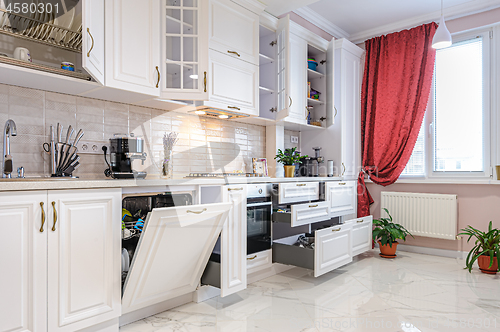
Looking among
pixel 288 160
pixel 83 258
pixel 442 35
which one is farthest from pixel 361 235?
pixel 83 258

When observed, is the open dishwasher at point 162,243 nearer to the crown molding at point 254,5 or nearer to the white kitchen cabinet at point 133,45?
the white kitchen cabinet at point 133,45

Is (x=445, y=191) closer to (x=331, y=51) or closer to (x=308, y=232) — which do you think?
(x=308, y=232)

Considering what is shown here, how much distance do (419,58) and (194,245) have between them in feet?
11.2

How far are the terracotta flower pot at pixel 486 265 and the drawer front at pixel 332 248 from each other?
4.18 ft

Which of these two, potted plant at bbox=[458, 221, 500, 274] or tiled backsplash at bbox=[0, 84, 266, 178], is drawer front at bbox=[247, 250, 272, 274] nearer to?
tiled backsplash at bbox=[0, 84, 266, 178]

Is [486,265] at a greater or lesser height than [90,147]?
lesser

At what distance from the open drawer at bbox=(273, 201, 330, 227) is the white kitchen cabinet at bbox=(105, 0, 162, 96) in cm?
137

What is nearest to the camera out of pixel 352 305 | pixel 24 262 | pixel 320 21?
pixel 24 262

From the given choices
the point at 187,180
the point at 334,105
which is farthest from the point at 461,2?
the point at 187,180

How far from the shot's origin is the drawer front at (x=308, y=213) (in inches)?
107

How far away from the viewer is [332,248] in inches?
111

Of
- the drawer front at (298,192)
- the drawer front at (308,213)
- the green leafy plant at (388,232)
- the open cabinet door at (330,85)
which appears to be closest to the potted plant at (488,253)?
the green leafy plant at (388,232)

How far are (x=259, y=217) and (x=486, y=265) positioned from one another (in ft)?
7.30

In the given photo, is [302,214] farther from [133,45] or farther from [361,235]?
[133,45]
